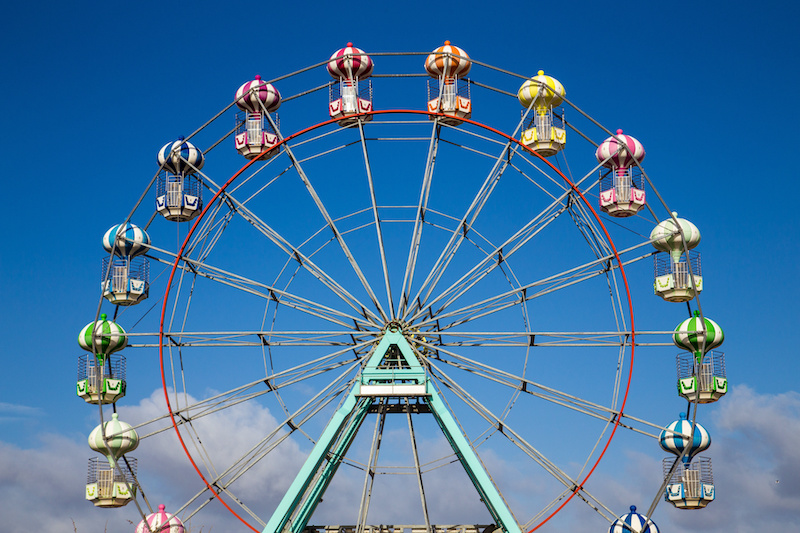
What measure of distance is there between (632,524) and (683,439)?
7.76ft

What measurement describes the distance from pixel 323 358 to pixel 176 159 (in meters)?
6.57

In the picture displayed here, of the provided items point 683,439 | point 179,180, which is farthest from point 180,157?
point 683,439

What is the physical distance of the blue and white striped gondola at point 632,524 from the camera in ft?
97.8

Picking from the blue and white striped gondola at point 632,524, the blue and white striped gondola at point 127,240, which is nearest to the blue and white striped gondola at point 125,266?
the blue and white striped gondola at point 127,240

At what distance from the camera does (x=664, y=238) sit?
3111 cm

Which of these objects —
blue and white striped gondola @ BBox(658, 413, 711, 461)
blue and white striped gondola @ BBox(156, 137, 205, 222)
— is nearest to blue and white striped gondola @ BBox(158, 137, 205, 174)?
blue and white striped gondola @ BBox(156, 137, 205, 222)

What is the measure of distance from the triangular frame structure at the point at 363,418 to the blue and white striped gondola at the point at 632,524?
8.52ft

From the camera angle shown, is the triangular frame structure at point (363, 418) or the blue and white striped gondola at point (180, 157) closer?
the triangular frame structure at point (363, 418)

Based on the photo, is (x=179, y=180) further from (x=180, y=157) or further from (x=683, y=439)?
(x=683, y=439)

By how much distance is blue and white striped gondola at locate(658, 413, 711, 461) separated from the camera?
30.2 meters

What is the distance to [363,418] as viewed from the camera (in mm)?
30578

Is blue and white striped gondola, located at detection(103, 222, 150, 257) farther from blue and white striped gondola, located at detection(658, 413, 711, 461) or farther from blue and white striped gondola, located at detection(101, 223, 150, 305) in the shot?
blue and white striped gondola, located at detection(658, 413, 711, 461)

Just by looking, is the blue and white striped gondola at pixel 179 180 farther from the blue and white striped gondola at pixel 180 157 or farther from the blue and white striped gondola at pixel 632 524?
the blue and white striped gondola at pixel 632 524

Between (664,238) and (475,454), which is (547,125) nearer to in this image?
(664,238)
